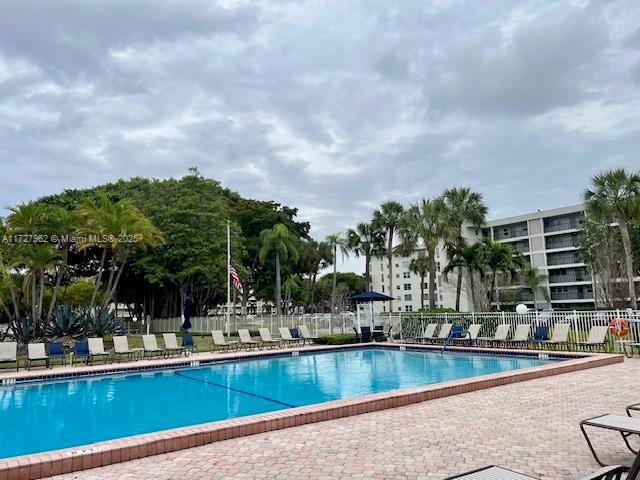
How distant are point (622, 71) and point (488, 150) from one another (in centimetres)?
672

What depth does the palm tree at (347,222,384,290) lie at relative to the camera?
151 feet

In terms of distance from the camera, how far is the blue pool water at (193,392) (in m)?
8.75

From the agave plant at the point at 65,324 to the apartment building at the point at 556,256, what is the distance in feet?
145

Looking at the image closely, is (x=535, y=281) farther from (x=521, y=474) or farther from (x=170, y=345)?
(x=521, y=474)

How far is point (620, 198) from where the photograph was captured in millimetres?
24594

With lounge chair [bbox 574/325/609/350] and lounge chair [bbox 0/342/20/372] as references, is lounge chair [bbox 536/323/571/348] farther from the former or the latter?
lounge chair [bbox 0/342/20/372]

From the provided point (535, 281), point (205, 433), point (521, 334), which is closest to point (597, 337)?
point (521, 334)

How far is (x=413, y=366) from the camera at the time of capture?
15.8 metres

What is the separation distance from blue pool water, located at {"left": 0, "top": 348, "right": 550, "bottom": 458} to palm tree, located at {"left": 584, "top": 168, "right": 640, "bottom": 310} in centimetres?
1300

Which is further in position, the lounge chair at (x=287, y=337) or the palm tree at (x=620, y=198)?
the palm tree at (x=620, y=198)

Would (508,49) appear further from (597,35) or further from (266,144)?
(266,144)

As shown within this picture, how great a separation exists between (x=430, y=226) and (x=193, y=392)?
79.5ft

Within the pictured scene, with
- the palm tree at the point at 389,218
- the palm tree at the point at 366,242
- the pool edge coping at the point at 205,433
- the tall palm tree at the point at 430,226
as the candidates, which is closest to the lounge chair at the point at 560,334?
the pool edge coping at the point at 205,433

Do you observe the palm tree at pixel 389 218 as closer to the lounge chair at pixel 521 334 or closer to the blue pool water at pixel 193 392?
the blue pool water at pixel 193 392
